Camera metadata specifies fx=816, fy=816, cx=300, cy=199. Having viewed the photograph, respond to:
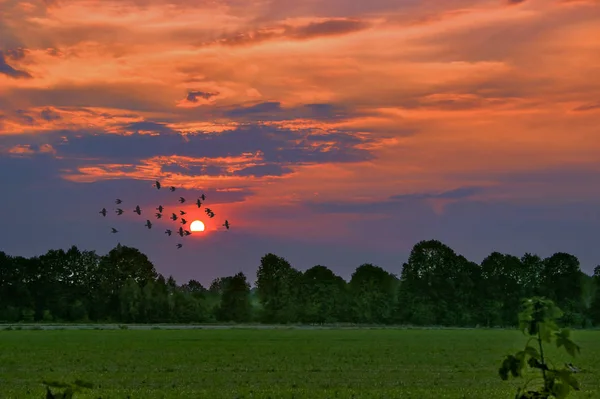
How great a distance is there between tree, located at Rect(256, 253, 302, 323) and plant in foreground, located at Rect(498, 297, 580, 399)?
151371 mm

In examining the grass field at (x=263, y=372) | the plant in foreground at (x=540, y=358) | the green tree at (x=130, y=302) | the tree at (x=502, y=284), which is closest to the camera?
the plant in foreground at (x=540, y=358)

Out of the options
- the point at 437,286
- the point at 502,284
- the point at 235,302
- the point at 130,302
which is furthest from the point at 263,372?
the point at 502,284

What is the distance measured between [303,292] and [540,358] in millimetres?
158580

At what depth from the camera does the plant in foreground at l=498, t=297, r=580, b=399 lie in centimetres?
460

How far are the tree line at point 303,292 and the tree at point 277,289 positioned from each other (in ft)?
0.76

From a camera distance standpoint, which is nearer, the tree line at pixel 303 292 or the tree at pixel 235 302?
the tree line at pixel 303 292

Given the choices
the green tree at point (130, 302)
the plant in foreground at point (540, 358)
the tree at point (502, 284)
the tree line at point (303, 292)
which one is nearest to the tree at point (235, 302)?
the tree line at point (303, 292)

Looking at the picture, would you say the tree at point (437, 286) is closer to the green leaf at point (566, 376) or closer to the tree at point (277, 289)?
the tree at point (277, 289)

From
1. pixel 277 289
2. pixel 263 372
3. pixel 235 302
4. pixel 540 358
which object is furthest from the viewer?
pixel 277 289

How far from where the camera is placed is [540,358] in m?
4.77

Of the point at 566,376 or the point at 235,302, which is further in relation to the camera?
the point at 235,302

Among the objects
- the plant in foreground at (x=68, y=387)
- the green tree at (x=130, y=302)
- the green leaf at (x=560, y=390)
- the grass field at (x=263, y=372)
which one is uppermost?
the green tree at (x=130, y=302)

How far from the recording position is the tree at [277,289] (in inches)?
6152

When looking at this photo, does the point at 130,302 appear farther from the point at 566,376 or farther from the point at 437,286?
the point at 566,376
